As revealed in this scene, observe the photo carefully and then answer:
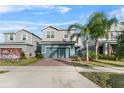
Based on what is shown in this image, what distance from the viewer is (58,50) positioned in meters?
50.0

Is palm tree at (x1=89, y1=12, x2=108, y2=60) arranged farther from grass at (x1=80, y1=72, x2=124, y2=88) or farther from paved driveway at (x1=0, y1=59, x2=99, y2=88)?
grass at (x1=80, y1=72, x2=124, y2=88)

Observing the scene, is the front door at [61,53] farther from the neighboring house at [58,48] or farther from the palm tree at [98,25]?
the palm tree at [98,25]

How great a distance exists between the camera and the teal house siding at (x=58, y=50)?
49.6 m

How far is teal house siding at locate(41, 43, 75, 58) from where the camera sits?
1953 inches

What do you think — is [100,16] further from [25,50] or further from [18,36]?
[18,36]

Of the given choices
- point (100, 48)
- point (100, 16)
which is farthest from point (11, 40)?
point (100, 16)

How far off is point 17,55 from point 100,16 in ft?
41.8

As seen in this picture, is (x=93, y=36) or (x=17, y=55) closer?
(x=17, y=55)
